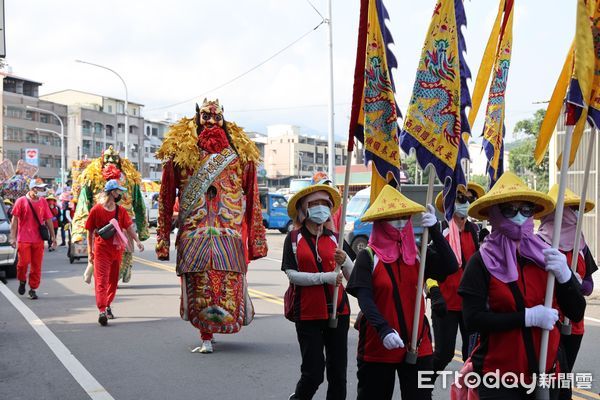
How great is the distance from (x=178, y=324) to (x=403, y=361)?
19.6ft

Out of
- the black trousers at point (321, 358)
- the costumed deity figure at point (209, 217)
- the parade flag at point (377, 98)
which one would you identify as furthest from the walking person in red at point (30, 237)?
the parade flag at point (377, 98)

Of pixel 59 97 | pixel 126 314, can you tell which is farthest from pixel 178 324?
pixel 59 97

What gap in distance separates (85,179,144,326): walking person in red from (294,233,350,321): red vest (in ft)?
15.2

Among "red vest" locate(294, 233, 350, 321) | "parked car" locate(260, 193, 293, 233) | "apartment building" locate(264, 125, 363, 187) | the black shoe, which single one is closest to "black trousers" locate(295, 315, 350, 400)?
"red vest" locate(294, 233, 350, 321)

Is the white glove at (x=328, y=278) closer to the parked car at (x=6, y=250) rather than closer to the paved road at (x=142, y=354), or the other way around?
the paved road at (x=142, y=354)

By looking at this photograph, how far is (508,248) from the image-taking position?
3859 mm

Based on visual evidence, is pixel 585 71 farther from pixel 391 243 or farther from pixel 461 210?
pixel 461 210

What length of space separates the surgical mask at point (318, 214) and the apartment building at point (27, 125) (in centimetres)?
7962

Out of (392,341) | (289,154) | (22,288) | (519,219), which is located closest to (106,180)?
(22,288)

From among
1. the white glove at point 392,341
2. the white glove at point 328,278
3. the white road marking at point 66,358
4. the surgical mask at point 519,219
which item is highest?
the surgical mask at point 519,219

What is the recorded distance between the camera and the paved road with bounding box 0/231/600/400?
6574 millimetres

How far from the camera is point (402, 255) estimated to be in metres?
4.46

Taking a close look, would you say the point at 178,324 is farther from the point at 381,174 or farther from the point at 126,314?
the point at 381,174

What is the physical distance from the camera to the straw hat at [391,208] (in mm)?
4324
